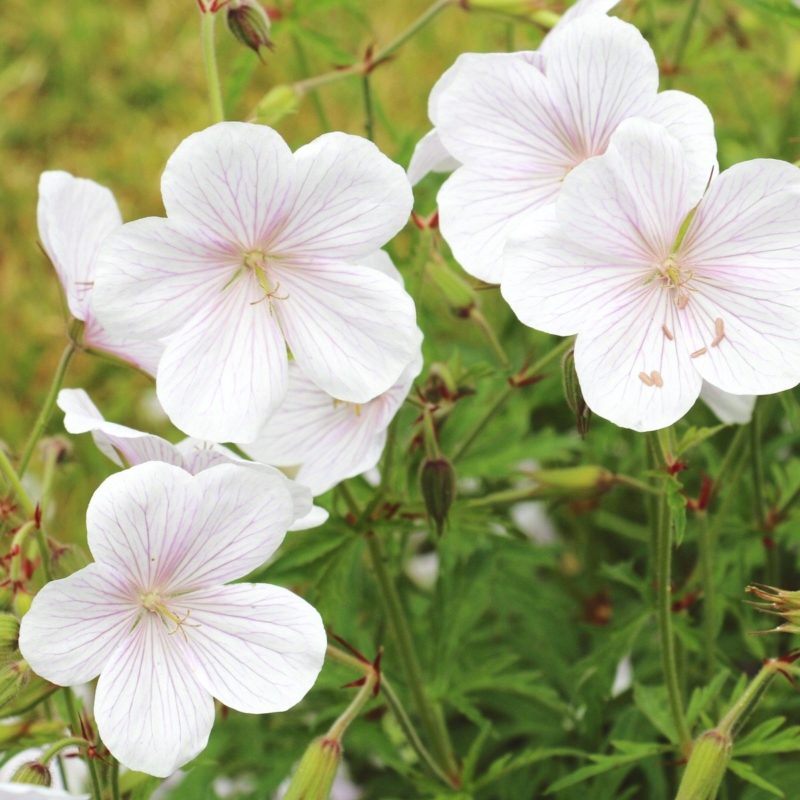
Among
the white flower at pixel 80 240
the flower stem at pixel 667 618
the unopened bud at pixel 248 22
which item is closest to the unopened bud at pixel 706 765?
the flower stem at pixel 667 618

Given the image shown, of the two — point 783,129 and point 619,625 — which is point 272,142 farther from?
point 783,129

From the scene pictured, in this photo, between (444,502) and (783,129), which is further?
(783,129)

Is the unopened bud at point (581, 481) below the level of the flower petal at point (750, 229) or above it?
below

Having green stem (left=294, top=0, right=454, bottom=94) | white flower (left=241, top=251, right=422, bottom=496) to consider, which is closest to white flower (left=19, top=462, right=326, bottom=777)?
white flower (left=241, top=251, right=422, bottom=496)

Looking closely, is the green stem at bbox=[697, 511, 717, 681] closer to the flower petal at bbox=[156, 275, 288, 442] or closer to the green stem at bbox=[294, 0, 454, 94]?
the flower petal at bbox=[156, 275, 288, 442]

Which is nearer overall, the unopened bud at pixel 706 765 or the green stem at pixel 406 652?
the unopened bud at pixel 706 765

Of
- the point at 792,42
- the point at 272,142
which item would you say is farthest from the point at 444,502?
the point at 792,42

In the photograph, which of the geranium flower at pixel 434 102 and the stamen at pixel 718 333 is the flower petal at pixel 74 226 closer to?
the geranium flower at pixel 434 102
